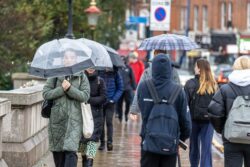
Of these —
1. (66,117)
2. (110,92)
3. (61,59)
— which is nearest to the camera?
(66,117)

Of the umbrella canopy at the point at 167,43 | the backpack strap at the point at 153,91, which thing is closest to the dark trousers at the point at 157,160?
the backpack strap at the point at 153,91

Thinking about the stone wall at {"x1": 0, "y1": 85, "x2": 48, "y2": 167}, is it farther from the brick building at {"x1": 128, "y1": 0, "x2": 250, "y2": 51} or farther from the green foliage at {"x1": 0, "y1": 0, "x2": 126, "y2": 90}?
the brick building at {"x1": 128, "y1": 0, "x2": 250, "y2": 51}

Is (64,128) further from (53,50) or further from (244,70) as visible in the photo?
(244,70)

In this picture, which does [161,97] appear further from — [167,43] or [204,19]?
[204,19]

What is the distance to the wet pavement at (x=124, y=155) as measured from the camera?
13328mm

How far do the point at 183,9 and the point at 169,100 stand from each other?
75437 mm

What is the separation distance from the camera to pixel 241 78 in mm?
8953

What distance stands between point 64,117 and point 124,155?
5.29m

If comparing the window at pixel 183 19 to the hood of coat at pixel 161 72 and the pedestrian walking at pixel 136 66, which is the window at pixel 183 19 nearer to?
the pedestrian walking at pixel 136 66

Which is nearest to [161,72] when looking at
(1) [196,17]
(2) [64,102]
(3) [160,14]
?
(2) [64,102]

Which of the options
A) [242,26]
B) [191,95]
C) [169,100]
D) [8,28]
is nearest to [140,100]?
[169,100]

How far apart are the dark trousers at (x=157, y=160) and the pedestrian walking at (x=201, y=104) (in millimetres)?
3490

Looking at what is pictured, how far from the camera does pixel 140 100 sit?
8.34 m

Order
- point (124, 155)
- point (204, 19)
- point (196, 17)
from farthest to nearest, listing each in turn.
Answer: point (196, 17), point (204, 19), point (124, 155)
